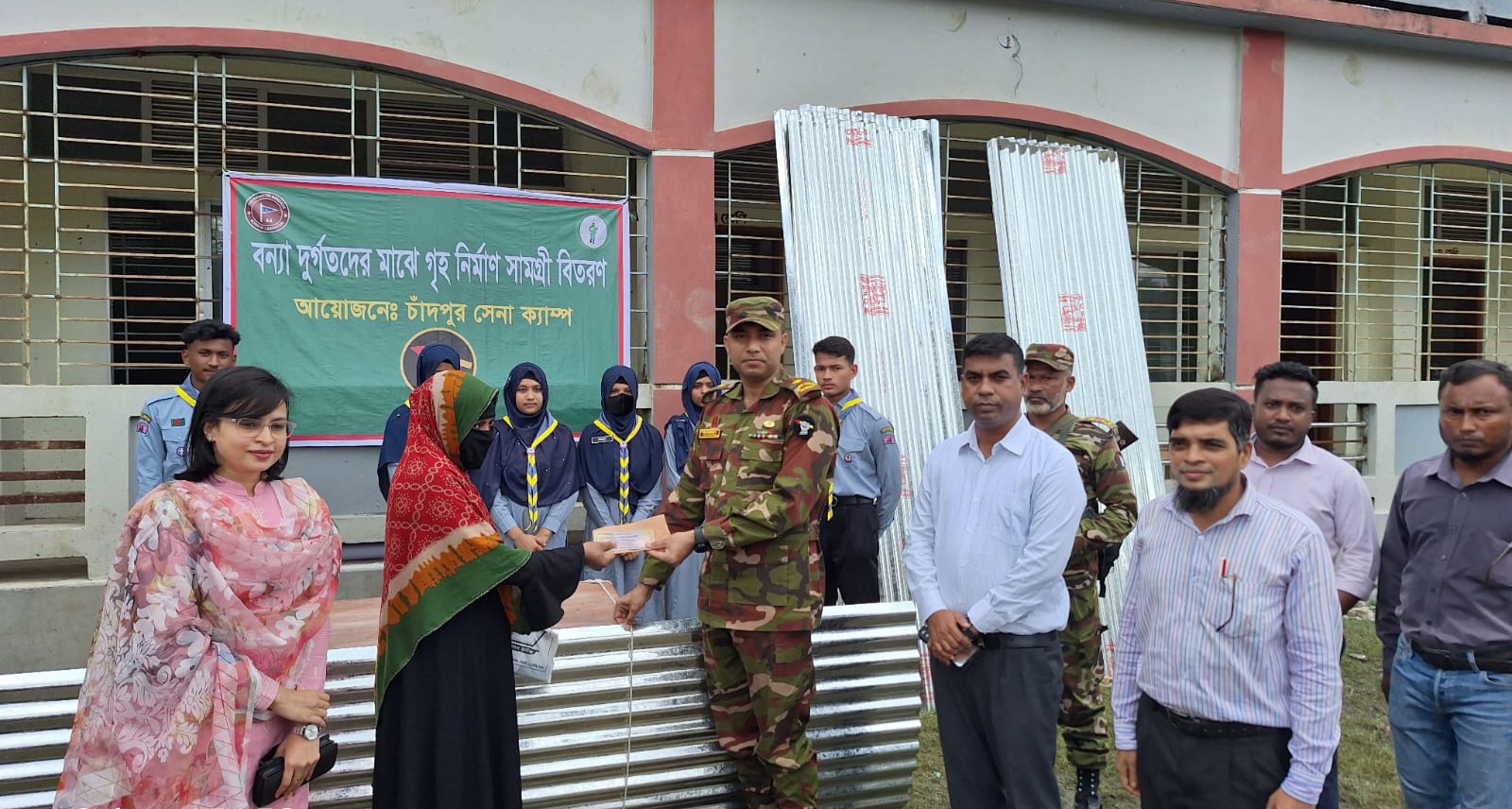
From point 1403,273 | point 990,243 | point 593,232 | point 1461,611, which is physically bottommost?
point 1461,611

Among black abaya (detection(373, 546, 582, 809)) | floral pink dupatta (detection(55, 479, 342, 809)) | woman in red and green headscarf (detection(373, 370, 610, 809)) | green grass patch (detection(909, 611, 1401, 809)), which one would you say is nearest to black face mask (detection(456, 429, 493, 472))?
woman in red and green headscarf (detection(373, 370, 610, 809))

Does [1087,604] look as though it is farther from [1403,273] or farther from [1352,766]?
[1403,273]

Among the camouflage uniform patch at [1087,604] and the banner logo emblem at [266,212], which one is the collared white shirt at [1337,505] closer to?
the camouflage uniform patch at [1087,604]

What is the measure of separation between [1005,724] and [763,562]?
859 mm

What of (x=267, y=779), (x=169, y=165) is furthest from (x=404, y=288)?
(x=267, y=779)

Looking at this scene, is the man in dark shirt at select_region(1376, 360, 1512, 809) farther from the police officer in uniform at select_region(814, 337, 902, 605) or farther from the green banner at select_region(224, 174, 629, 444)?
the green banner at select_region(224, 174, 629, 444)

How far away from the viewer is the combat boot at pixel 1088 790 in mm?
4156

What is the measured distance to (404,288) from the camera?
6352 millimetres

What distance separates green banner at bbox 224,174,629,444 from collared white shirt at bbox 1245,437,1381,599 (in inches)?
167

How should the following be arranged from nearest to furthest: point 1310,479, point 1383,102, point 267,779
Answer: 1. point 267,779
2. point 1310,479
3. point 1383,102

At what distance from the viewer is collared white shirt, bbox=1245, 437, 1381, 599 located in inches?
132

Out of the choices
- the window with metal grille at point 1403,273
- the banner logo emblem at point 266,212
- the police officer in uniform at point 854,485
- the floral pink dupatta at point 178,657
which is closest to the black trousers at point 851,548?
the police officer in uniform at point 854,485

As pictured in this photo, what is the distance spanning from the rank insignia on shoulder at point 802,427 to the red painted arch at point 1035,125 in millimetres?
3929

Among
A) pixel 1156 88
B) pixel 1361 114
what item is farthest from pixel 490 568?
pixel 1361 114
